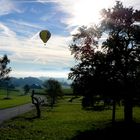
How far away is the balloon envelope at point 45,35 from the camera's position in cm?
3519

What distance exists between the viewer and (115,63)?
34344 millimetres

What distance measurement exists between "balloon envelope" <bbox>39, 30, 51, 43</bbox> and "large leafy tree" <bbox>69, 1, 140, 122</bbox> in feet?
11.5

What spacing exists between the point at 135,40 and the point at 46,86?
208 ft

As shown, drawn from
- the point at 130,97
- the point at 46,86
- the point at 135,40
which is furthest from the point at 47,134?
the point at 46,86

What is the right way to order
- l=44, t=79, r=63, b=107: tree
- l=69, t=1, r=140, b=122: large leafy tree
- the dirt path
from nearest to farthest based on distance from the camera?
1. l=69, t=1, r=140, b=122: large leafy tree
2. the dirt path
3. l=44, t=79, r=63, b=107: tree

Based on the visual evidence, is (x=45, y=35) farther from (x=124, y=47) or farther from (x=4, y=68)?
(x=4, y=68)

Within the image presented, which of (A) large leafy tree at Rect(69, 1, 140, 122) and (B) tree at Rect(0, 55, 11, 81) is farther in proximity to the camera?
(B) tree at Rect(0, 55, 11, 81)

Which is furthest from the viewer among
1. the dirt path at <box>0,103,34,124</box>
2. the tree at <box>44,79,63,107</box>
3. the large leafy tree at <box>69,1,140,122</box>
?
the tree at <box>44,79,63,107</box>

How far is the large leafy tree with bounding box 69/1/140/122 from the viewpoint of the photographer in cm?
3394

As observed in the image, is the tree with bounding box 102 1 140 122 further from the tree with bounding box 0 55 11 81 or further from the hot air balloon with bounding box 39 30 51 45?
the tree with bounding box 0 55 11 81

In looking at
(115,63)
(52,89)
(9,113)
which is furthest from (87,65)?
(52,89)

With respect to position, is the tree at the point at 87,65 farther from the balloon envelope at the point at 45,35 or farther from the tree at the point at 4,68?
the tree at the point at 4,68

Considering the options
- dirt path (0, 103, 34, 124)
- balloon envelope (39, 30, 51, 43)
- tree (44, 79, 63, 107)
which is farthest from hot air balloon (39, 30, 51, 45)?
tree (44, 79, 63, 107)

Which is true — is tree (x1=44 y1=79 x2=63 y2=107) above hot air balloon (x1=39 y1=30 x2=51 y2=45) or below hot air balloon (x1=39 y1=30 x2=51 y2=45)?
below
